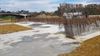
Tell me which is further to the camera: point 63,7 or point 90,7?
point 63,7

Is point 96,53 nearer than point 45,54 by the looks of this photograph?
Yes

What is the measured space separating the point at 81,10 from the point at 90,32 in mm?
76723

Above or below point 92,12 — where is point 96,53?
above

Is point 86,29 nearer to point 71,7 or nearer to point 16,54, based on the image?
point 16,54

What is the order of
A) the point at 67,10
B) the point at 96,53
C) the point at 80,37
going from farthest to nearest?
the point at 67,10 → the point at 80,37 → the point at 96,53

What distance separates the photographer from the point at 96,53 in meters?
19.2

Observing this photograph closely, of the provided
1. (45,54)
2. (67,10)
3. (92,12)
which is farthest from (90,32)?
(67,10)

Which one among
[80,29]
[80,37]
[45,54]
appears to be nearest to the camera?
[45,54]

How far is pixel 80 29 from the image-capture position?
35219 millimetres

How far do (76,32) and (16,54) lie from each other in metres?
13.3

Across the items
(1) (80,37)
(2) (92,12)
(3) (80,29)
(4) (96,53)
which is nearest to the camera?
(4) (96,53)

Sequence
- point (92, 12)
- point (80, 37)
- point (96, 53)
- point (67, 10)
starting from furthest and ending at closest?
point (67, 10)
point (92, 12)
point (80, 37)
point (96, 53)

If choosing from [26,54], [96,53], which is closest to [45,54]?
[26,54]

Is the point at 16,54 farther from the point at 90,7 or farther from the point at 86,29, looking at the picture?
the point at 90,7
